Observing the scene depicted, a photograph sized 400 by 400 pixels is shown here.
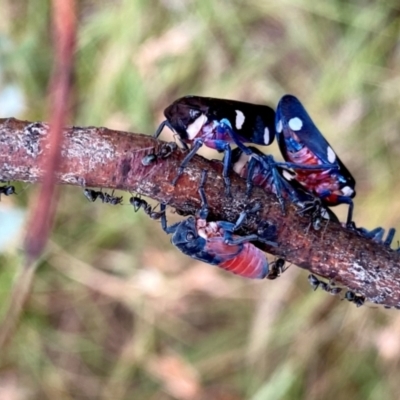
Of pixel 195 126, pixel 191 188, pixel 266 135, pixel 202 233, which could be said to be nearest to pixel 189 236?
pixel 202 233

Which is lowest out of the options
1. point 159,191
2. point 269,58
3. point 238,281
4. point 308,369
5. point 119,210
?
point 308,369

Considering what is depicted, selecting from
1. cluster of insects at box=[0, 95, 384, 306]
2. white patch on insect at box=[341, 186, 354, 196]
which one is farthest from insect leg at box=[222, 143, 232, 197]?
white patch on insect at box=[341, 186, 354, 196]

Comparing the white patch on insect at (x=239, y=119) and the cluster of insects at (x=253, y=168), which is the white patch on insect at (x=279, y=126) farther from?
the white patch on insect at (x=239, y=119)

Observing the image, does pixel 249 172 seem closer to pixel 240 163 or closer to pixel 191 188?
pixel 191 188

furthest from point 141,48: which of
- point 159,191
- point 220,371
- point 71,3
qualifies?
point 71,3

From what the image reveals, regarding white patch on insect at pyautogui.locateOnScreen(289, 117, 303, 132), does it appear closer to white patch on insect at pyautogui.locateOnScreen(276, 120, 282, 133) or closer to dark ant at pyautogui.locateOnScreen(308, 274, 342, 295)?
white patch on insect at pyautogui.locateOnScreen(276, 120, 282, 133)

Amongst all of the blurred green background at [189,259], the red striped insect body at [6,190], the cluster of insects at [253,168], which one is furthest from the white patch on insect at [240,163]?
the blurred green background at [189,259]

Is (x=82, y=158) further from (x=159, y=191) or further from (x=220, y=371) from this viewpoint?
(x=220, y=371)

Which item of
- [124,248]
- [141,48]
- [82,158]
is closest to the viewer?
[82,158]
